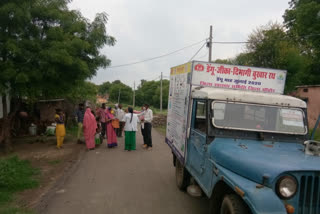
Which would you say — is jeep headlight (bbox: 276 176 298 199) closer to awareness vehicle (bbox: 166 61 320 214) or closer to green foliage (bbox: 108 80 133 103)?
awareness vehicle (bbox: 166 61 320 214)

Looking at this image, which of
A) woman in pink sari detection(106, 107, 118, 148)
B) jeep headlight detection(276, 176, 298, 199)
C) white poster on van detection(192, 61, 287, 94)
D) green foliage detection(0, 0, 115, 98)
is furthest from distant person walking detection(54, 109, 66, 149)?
jeep headlight detection(276, 176, 298, 199)

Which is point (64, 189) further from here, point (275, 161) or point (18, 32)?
point (18, 32)

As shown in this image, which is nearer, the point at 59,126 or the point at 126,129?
the point at 126,129

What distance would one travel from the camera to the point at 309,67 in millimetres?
21484

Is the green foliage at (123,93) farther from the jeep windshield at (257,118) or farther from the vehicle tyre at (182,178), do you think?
the jeep windshield at (257,118)

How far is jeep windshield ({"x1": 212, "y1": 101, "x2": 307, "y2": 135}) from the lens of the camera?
12.8 ft

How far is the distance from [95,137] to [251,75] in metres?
7.33

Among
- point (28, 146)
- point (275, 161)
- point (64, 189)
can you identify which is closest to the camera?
point (275, 161)

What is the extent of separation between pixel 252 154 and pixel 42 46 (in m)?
7.53

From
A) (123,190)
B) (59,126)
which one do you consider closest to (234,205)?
(123,190)

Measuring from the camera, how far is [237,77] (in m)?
4.80

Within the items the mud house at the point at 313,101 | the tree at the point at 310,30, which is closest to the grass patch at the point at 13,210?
the mud house at the point at 313,101

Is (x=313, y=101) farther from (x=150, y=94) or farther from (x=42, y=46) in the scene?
(x=150, y=94)

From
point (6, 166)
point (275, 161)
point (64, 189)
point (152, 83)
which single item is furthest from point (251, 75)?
point (152, 83)
